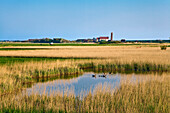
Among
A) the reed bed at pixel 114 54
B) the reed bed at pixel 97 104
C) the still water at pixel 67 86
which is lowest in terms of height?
the still water at pixel 67 86

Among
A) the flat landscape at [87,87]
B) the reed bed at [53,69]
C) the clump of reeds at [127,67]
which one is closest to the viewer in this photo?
the flat landscape at [87,87]

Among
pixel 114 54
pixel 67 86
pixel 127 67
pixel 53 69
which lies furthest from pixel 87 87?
pixel 114 54

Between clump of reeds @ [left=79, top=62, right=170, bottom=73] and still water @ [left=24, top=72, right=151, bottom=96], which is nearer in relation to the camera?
still water @ [left=24, top=72, right=151, bottom=96]

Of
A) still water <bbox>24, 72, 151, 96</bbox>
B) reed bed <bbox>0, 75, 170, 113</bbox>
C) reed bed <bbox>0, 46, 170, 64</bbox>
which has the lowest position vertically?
still water <bbox>24, 72, 151, 96</bbox>

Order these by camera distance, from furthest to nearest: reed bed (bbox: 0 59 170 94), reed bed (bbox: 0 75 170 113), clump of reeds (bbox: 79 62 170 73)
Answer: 1. clump of reeds (bbox: 79 62 170 73)
2. reed bed (bbox: 0 59 170 94)
3. reed bed (bbox: 0 75 170 113)

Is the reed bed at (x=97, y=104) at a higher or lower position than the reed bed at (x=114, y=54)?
lower

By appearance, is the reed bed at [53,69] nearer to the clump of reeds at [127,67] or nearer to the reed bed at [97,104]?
the clump of reeds at [127,67]

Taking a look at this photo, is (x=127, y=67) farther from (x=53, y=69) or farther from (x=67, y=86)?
(x=67, y=86)

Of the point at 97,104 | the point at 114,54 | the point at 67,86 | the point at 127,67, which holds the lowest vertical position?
the point at 127,67

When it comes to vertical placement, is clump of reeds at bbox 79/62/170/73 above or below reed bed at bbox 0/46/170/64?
below

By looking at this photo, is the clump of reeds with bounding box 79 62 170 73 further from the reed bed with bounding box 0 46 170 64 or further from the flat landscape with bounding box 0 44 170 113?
the reed bed with bounding box 0 46 170 64

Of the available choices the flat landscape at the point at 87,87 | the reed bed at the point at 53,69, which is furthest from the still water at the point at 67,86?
the reed bed at the point at 53,69

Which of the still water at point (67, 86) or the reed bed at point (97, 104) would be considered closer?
the reed bed at point (97, 104)

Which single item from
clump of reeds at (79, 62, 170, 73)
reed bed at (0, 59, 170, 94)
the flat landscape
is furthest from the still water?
clump of reeds at (79, 62, 170, 73)
